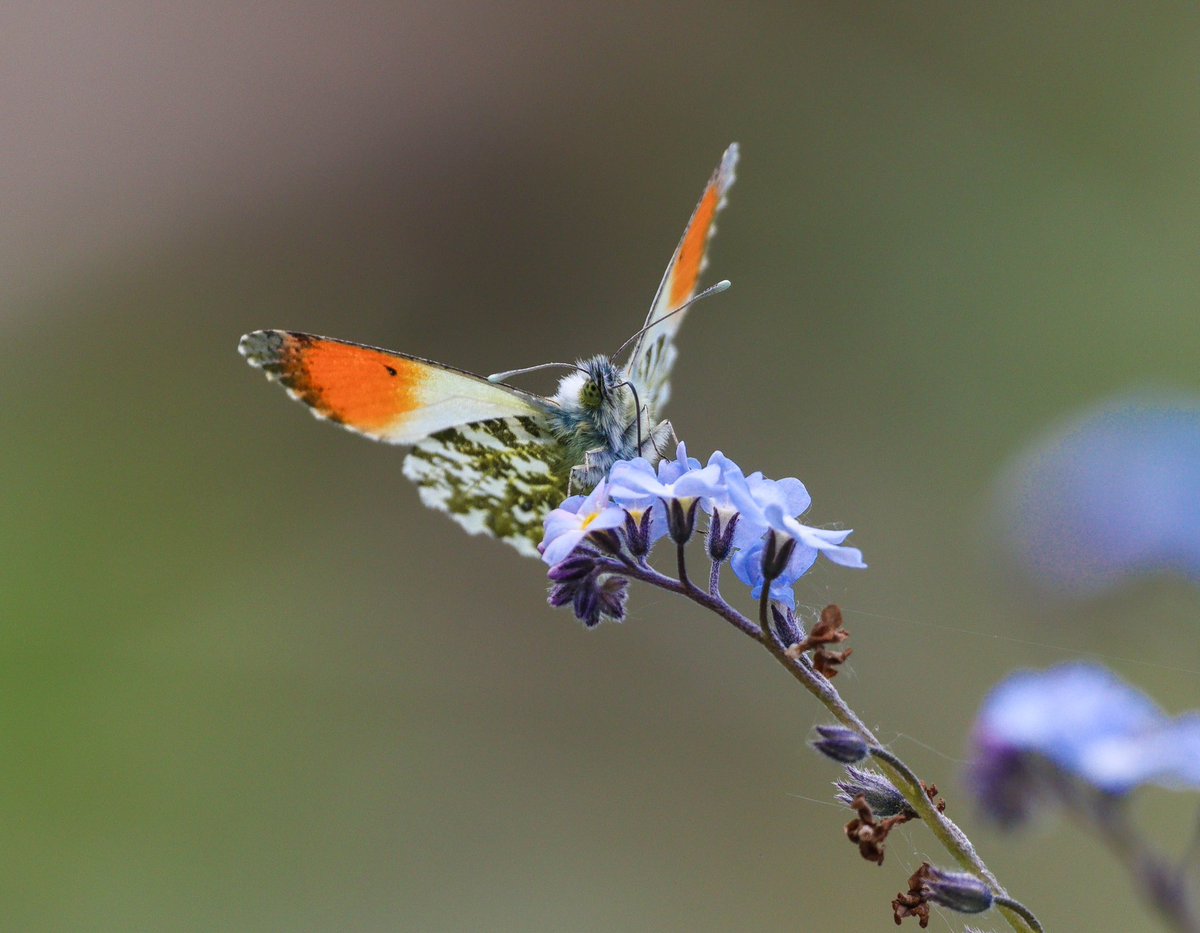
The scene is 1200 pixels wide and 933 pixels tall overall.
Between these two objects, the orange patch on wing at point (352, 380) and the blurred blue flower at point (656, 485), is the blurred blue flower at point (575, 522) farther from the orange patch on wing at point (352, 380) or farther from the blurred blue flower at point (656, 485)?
the orange patch on wing at point (352, 380)

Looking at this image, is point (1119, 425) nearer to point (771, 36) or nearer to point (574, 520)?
point (574, 520)

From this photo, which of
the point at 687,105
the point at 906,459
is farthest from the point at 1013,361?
the point at 687,105

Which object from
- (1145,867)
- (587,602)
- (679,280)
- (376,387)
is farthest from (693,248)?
(1145,867)

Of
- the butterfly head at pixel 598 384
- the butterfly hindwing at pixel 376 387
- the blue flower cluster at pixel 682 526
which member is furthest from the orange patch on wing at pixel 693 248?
the blue flower cluster at pixel 682 526

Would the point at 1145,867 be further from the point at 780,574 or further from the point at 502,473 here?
the point at 502,473

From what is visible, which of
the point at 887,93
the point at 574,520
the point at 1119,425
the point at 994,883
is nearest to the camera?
the point at 994,883

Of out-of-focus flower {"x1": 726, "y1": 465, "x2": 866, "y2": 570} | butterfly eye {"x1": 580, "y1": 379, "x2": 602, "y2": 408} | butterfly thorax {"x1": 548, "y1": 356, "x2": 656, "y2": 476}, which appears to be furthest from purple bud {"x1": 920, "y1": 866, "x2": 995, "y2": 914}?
butterfly eye {"x1": 580, "y1": 379, "x2": 602, "y2": 408}

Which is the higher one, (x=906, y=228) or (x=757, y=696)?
(x=906, y=228)

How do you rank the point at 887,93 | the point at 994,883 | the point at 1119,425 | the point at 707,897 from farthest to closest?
1. the point at 887,93
2. the point at 707,897
3. the point at 1119,425
4. the point at 994,883
